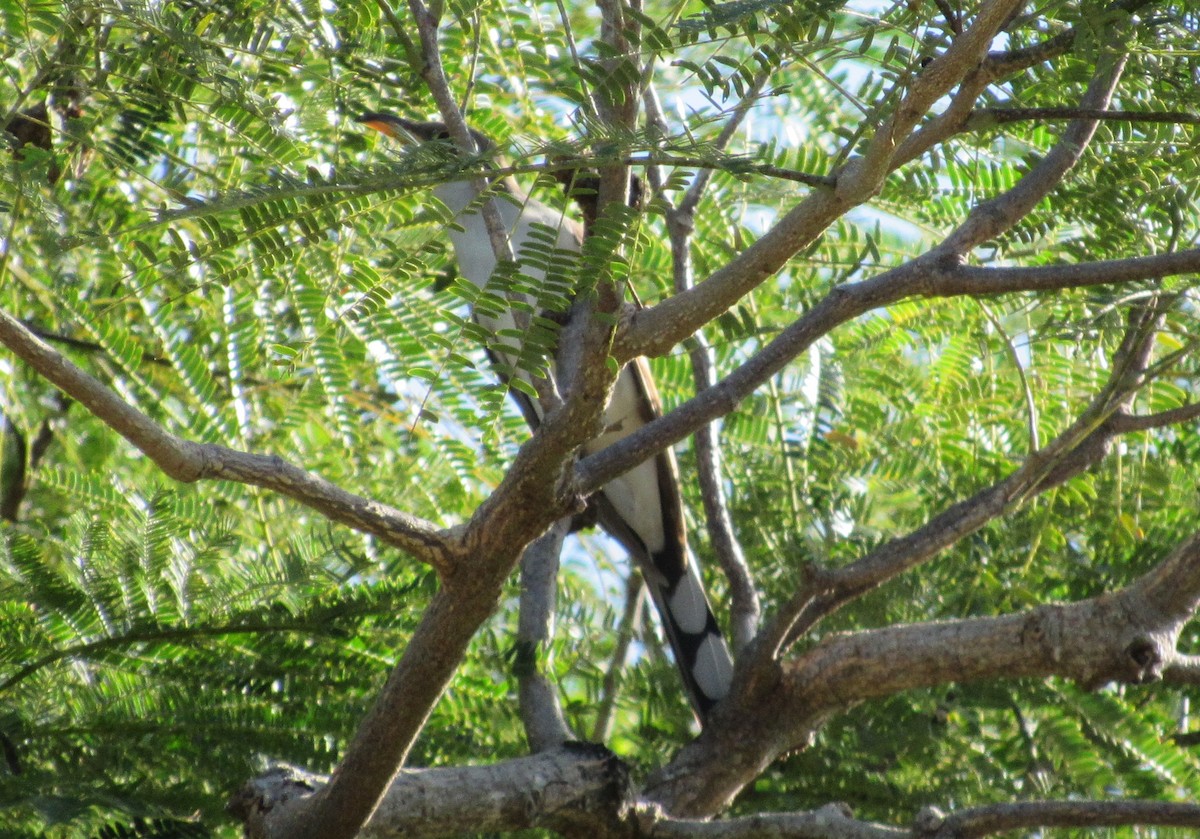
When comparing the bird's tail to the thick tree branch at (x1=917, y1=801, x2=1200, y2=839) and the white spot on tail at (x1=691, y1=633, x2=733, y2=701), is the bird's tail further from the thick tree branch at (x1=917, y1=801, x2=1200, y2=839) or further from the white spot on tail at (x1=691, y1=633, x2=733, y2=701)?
the thick tree branch at (x1=917, y1=801, x2=1200, y2=839)

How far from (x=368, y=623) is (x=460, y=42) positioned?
6.13 ft

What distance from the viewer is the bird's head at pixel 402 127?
347 cm

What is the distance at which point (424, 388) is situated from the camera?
472cm

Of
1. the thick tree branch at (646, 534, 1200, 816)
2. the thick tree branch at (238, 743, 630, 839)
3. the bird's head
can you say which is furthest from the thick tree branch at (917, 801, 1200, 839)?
the bird's head

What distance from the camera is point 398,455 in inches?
201

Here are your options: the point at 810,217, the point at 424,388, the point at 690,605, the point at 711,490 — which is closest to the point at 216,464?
the point at 810,217

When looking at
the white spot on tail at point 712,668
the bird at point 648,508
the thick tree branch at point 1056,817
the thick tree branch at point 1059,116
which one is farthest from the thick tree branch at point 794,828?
the thick tree branch at point 1059,116

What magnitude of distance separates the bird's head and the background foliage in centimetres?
16

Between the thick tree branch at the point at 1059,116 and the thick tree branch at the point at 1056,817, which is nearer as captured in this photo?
the thick tree branch at the point at 1059,116

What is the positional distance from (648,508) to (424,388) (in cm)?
96

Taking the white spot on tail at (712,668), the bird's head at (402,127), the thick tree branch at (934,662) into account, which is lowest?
the thick tree branch at (934,662)

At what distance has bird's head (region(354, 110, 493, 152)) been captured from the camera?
11.4ft

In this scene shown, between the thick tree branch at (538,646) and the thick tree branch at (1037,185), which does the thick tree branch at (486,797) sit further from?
the thick tree branch at (1037,185)

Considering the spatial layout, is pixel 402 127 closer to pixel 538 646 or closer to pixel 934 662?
pixel 538 646
